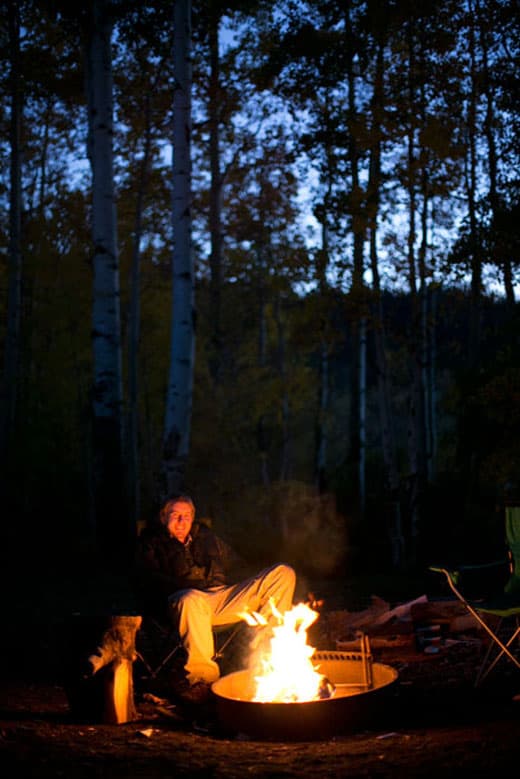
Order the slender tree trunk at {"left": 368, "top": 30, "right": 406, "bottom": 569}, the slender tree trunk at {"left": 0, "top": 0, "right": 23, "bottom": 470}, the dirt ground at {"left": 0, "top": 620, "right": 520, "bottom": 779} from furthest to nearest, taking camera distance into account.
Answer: the slender tree trunk at {"left": 0, "top": 0, "right": 23, "bottom": 470} < the slender tree trunk at {"left": 368, "top": 30, "right": 406, "bottom": 569} < the dirt ground at {"left": 0, "top": 620, "right": 520, "bottom": 779}

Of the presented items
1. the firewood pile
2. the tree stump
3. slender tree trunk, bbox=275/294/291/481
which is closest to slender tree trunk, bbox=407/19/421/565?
the firewood pile

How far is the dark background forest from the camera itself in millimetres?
9602

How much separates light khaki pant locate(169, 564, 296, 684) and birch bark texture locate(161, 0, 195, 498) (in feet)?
14.3

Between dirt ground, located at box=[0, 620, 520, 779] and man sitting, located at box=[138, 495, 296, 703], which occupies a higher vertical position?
man sitting, located at box=[138, 495, 296, 703]

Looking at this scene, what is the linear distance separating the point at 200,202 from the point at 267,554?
814 centimetres

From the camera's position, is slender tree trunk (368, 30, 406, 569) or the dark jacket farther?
slender tree trunk (368, 30, 406, 569)

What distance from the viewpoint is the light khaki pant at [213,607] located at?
4012 mm

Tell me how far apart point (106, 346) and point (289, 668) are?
6.08 meters

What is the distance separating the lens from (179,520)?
4.36 metres

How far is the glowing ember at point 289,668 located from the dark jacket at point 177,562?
21.6 inches

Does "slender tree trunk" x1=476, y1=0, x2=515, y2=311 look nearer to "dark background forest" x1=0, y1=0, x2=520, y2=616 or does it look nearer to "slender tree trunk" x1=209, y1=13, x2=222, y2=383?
"dark background forest" x1=0, y1=0, x2=520, y2=616

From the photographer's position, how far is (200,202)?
53.4 ft

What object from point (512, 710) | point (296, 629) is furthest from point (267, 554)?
point (512, 710)

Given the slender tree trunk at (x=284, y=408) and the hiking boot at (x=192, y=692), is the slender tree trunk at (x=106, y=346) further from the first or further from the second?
the slender tree trunk at (x=284, y=408)
